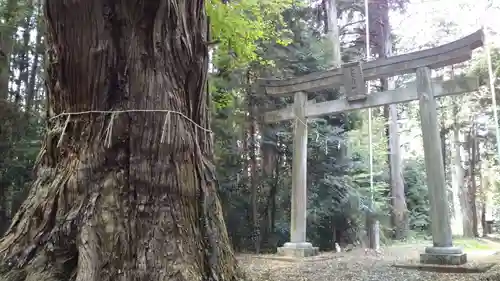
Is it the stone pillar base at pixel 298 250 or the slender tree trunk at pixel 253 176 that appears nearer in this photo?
the stone pillar base at pixel 298 250

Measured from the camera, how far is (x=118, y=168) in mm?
2527

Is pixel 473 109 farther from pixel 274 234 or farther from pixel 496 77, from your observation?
pixel 274 234

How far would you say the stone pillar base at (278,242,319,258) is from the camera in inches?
284

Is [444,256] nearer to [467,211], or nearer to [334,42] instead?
[334,42]

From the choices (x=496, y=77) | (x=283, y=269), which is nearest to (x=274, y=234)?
(x=283, y=269)

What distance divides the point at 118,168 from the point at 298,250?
5.30 meters

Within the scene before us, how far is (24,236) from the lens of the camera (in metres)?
2.51

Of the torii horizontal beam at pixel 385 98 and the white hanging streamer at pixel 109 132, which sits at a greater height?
the torii horizontal beam at pixel 385 98

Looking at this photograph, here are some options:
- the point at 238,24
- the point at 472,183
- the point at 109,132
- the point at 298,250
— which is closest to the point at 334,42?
the point at 298,250

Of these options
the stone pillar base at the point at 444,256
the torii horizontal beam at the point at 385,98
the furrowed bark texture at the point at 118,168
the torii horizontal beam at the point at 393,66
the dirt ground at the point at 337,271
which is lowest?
the dirt ground at the point at 337,271

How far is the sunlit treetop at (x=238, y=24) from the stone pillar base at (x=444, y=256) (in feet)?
13.4

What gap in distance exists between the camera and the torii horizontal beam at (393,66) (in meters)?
6.18

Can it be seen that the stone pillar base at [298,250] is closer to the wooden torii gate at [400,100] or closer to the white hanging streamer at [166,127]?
the wooden torii gate at [400,100]

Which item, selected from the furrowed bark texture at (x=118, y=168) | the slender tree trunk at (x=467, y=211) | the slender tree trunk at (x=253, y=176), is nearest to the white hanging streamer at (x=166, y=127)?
the furrowed bark texture at (x=118, y=168)
